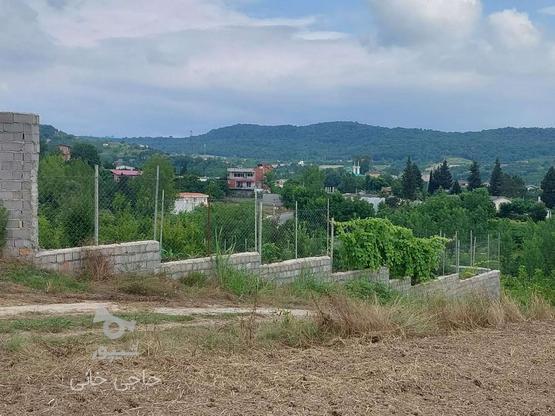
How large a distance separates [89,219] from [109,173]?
4.42ft

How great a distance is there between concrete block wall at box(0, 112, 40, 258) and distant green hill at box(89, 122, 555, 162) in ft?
320

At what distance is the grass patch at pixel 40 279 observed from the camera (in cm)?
1189

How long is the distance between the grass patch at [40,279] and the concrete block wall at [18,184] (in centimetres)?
36

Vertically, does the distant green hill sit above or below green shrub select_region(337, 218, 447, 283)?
above

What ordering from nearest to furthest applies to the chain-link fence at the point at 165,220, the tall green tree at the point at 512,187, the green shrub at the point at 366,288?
the chain-link fence at the point at 165,220
the green shrub at the point at 366,288
the tall green tree at the point at 512,187

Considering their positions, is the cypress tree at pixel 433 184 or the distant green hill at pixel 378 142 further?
the distant green hill at pixel 378 142

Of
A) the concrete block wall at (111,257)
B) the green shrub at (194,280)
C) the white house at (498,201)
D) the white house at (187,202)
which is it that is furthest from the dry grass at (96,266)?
the white house at (498,201)

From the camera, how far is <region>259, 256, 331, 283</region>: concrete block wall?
15852 millimetres

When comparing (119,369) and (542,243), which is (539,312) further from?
(542,243)

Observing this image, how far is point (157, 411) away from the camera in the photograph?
5047mm

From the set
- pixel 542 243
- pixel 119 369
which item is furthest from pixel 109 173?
pixel 542 243

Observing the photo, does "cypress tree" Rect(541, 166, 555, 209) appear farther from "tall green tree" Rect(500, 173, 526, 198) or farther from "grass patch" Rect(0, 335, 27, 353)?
"grass patch" Rect(0, 335, 27, 353)
